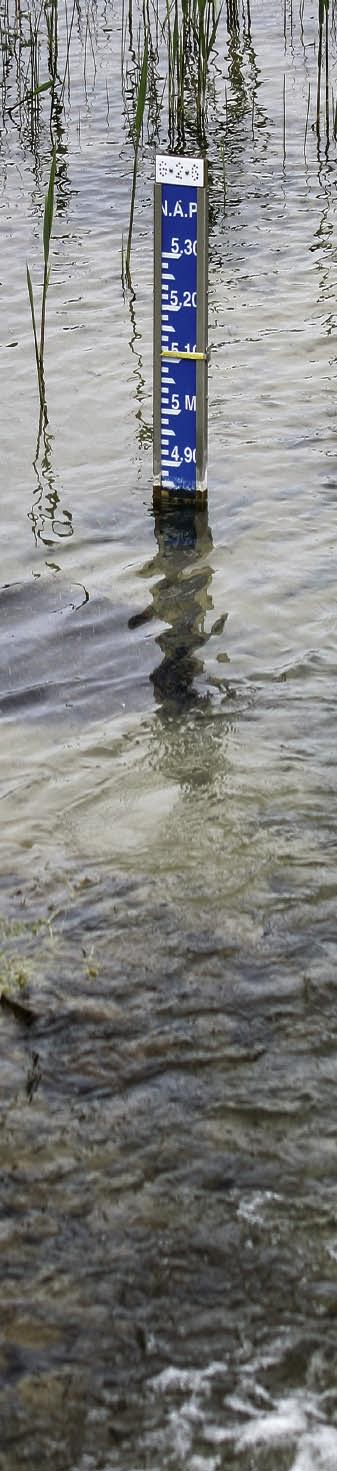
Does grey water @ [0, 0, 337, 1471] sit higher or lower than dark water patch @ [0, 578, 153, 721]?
higher

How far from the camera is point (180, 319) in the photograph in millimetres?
4816

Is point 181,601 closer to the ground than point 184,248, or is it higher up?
closer to the ground

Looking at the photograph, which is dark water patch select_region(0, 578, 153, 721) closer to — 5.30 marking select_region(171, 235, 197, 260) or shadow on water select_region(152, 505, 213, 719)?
shadow on water select_region(152, 505, 213, 719)

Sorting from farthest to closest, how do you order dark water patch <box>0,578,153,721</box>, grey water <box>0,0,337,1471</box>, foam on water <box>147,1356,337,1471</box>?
dark water patch <box>0,578,153,721</box> → grey water <box>0,0,337,1471</box> → foam on water <box>147,1356,337,1471</box>

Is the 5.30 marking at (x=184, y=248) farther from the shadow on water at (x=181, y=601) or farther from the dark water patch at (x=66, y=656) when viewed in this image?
the dark water patch at (x=66, y=656)

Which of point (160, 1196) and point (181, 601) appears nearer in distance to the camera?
point (160, 1196)

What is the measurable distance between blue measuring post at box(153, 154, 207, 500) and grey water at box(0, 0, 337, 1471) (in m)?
0.32

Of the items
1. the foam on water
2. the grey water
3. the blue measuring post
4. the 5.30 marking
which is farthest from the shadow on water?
the foam on water

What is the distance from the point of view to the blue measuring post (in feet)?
15.1

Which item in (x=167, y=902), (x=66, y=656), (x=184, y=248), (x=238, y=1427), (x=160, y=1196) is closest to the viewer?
(x=238, y=1427)

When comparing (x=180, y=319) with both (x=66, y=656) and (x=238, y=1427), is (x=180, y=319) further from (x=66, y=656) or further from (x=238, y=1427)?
(x=238, y=1427)

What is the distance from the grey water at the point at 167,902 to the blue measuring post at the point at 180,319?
1.06ft

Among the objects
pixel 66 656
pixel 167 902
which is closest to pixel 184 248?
pixel 66 656

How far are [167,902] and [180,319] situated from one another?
2.26 m
